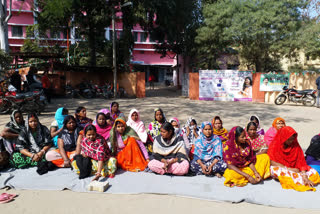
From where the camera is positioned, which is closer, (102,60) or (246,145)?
(246,145)

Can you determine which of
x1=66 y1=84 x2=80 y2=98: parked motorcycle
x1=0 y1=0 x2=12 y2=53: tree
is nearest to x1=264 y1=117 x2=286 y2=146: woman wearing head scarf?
x1=0 y1=0 x2=12 y2=53: tree

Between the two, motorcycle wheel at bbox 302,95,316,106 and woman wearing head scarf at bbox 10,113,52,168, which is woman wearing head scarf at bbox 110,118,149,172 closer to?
woman wearing head scarf at bbox 10,113,52,168

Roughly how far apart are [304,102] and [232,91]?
3237 mm

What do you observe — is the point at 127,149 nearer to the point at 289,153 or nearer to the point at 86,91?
the point at 289,153

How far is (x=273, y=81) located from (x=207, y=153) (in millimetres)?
10328

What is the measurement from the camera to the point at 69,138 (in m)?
4.20

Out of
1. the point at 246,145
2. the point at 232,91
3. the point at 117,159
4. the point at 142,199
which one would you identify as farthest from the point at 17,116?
the point at 232,91

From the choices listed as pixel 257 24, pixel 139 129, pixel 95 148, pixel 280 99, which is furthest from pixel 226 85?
pixel 95 148

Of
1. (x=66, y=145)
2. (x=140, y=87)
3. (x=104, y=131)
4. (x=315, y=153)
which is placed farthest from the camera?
(x=140, y=87)

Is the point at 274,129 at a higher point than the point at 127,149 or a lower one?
higher

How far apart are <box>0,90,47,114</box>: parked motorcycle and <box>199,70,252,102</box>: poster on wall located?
8.11 m

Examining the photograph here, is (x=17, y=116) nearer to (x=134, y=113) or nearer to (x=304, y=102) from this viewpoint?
(x=134, y=113)

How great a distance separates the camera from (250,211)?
115 inches

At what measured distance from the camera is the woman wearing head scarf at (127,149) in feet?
13.3
